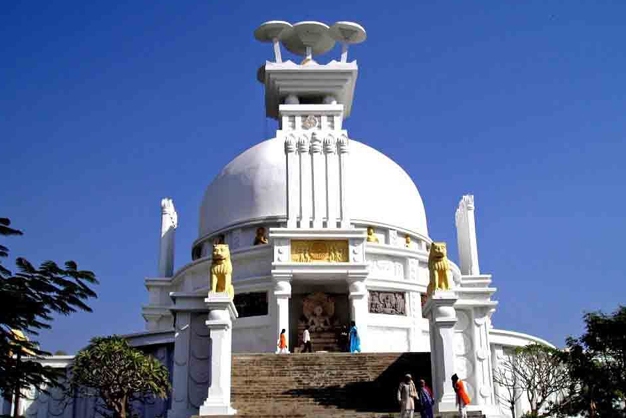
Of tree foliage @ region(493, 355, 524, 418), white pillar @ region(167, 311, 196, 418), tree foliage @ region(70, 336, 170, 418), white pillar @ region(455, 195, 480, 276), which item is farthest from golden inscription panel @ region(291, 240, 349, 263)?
white pillar @ region(455, 195, 480, 276)

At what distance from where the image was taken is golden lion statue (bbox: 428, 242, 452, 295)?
20.6 meters

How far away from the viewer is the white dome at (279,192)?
35.3m

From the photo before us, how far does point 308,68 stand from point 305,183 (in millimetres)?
7264

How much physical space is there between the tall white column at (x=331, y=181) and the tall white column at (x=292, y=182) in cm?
123

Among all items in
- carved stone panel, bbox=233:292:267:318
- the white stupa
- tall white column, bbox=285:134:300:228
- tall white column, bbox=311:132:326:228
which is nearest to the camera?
the white stupa

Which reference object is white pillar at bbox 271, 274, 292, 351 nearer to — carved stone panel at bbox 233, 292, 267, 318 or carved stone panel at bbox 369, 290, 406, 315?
carved stone panel at bbox 233, 292, 267, 318

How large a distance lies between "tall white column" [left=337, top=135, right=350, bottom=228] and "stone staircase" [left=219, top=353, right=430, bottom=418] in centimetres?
852

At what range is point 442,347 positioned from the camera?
1972cm

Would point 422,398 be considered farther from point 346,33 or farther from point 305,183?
point 346,33

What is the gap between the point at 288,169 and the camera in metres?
31.5

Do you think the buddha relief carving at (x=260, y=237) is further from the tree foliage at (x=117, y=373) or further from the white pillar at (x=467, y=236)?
the tree foliage at (x=117, y=373)

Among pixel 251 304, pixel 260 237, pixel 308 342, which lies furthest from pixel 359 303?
pixel 260 237

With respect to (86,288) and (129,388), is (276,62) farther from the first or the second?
(86,288)

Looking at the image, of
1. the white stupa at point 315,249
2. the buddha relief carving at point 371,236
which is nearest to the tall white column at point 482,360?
the white stupa at point 315,249
